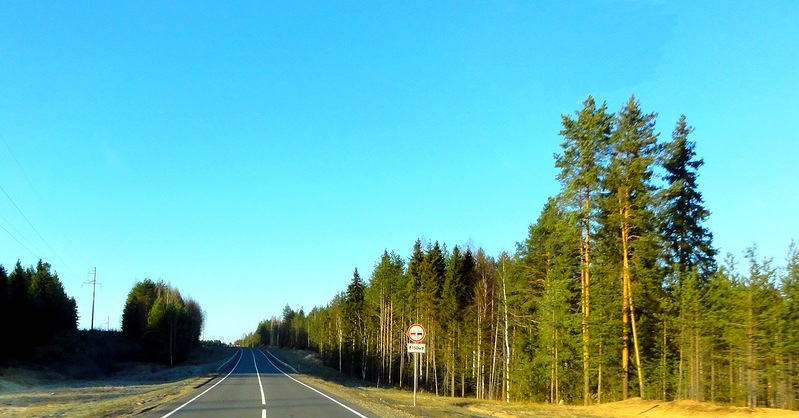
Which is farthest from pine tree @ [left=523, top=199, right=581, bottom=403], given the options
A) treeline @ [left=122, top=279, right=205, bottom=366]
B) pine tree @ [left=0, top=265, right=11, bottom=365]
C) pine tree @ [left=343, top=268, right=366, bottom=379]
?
treeline @ [left=122, top=279, right=205, bottom=366]

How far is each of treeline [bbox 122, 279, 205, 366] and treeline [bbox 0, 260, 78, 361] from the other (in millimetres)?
12791

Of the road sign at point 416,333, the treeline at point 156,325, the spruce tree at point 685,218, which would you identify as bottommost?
the treeline at point 156,325

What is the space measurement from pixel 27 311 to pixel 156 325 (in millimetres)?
22614

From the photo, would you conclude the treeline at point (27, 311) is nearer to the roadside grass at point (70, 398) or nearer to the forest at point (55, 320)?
the forest at point (55, 320)

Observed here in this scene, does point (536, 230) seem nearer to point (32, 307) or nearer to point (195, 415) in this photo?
point (195, 415)

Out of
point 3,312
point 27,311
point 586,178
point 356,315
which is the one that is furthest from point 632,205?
point 27,311

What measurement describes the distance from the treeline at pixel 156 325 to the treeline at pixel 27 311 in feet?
42.0

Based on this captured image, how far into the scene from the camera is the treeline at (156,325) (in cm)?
9696

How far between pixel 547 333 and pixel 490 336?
1585 cm

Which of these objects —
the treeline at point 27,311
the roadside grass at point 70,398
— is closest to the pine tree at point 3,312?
the treeline at point 27,311

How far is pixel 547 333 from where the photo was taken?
35969 millimetres

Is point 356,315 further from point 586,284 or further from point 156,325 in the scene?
point 586,284

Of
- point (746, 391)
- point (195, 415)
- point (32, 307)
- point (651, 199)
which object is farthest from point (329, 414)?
point (32, 307)

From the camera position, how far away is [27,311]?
75375mm
